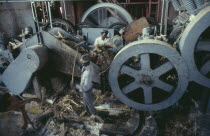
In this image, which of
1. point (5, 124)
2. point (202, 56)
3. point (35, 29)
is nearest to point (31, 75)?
point (5, 124)

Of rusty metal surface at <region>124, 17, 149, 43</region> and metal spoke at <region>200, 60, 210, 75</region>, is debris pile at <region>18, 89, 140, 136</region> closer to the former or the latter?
metal spoke at <region>200, 60, 210, 75</region>

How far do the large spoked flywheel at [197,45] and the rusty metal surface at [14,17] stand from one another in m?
11.4

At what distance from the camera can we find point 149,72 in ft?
13.1

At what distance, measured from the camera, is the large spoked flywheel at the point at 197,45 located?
11.1ft

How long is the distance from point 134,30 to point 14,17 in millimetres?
8562

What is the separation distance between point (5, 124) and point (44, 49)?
2198 millimetres

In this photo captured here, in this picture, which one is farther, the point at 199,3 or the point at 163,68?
the point at 163,68

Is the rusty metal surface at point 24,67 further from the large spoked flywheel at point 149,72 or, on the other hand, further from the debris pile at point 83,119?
the large spoked flywheel at point 149,72

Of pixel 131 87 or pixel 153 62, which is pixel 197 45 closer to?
pixel 153 62

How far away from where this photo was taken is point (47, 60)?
5094 mm

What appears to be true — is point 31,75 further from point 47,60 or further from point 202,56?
point 202,56

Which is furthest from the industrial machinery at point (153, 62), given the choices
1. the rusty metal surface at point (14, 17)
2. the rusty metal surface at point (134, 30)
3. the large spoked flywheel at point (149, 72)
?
the rusty metal surface at point (14, 17)

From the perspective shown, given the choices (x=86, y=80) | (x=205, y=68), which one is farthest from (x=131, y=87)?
(x=205, y=68)

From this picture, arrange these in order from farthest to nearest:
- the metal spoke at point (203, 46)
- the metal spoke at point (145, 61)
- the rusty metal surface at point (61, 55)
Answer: the rusty metal surface at point (61, 55) → the metal spoke at point (145, 61) → the metal spoke at point (203, 46)
